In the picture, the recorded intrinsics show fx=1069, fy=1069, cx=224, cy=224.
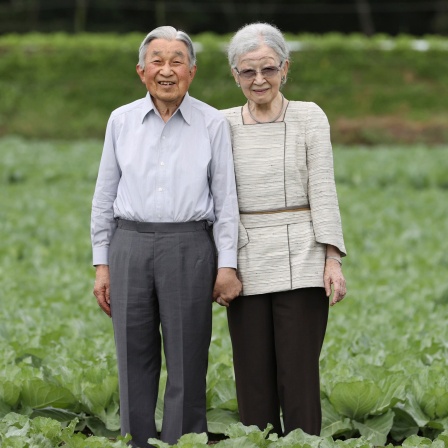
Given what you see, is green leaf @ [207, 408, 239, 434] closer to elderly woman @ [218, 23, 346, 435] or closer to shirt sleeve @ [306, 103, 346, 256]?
elderly woman @ [218, 23, 346, 435]

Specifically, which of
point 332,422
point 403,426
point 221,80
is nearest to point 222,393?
point 332,422

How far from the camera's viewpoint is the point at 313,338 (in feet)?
13.3

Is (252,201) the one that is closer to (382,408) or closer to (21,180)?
(382,408)

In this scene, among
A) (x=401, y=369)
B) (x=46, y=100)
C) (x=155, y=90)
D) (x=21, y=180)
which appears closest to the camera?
(x=155, y=90)

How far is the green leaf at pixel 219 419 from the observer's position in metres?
4.75

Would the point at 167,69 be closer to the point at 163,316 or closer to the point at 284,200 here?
the point at 284,200

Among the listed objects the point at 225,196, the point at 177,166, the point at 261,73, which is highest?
the point at 261,73

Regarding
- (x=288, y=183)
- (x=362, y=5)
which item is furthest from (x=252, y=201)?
(x=362, y=5)

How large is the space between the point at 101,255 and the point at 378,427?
5.07 feet

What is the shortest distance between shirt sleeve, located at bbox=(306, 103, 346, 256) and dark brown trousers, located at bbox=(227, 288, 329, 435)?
24cm

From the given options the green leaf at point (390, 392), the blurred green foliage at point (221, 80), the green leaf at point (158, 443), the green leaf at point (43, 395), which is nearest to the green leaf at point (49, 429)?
the green leaf at point (158, 443)

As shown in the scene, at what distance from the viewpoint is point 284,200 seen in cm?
403

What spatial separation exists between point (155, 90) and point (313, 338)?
3.62ft

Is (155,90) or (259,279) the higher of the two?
(155,90)
